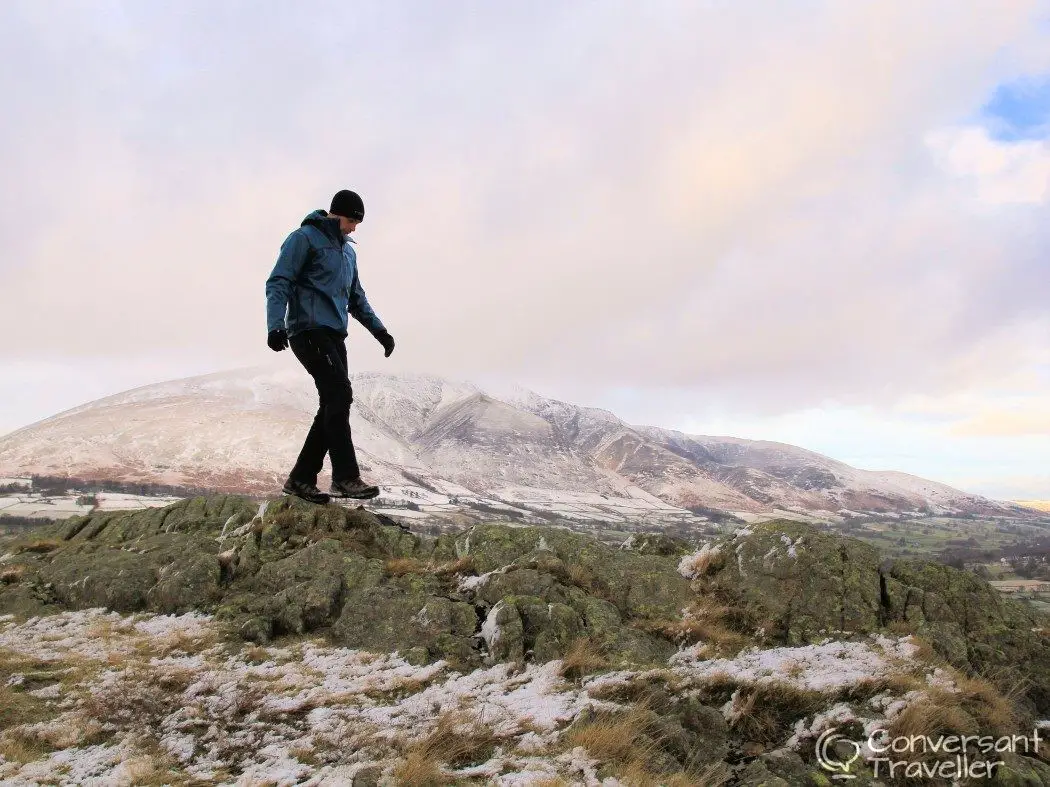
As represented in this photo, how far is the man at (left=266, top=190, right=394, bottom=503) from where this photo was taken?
31.6 ft

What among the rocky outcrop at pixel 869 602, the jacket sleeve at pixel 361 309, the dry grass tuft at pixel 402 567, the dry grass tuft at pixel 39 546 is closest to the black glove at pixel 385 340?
the jacket sleeve at pixel 361 309

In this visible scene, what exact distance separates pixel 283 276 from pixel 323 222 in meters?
1.37

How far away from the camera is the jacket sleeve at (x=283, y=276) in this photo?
9.12 m

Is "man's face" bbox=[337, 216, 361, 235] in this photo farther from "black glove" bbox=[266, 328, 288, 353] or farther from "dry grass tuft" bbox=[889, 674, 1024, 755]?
"dry grass tuft" bbox=[889, 674, 1024, 755]

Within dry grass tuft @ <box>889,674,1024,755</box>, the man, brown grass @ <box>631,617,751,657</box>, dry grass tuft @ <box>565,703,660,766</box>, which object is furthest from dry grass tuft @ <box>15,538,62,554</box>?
dry grass tuft @ <box>889,674,1024,755</box>

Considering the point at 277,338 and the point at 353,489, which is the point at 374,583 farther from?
the point at 277,338

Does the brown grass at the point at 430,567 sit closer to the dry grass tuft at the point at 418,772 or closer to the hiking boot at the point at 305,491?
the hiking boot at the point at 305,491

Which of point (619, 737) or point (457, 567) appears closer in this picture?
point (619, 737)

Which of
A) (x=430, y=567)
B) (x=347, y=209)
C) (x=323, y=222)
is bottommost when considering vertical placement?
(x=430, y=567)

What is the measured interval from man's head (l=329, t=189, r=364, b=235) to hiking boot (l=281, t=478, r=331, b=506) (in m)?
5.39

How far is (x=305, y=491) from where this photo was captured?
1157 cm

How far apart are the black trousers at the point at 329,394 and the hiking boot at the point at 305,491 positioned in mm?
904

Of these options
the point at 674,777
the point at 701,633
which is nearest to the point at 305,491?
the point at 701,633

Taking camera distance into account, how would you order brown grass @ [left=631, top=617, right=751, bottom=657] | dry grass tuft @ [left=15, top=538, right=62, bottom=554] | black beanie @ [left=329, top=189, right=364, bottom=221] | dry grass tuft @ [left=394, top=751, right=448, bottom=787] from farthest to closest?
dry grass tuft @ [left=15, top=538, right=62, bottom=554] < black beanie @ [left=329, top=189, right=364, bottom=221] < brown grass @ [left=631, top=617, right=751, bottom=657] < dry grass tuft @ [left=394, top=751, right=448, bottom=787]
